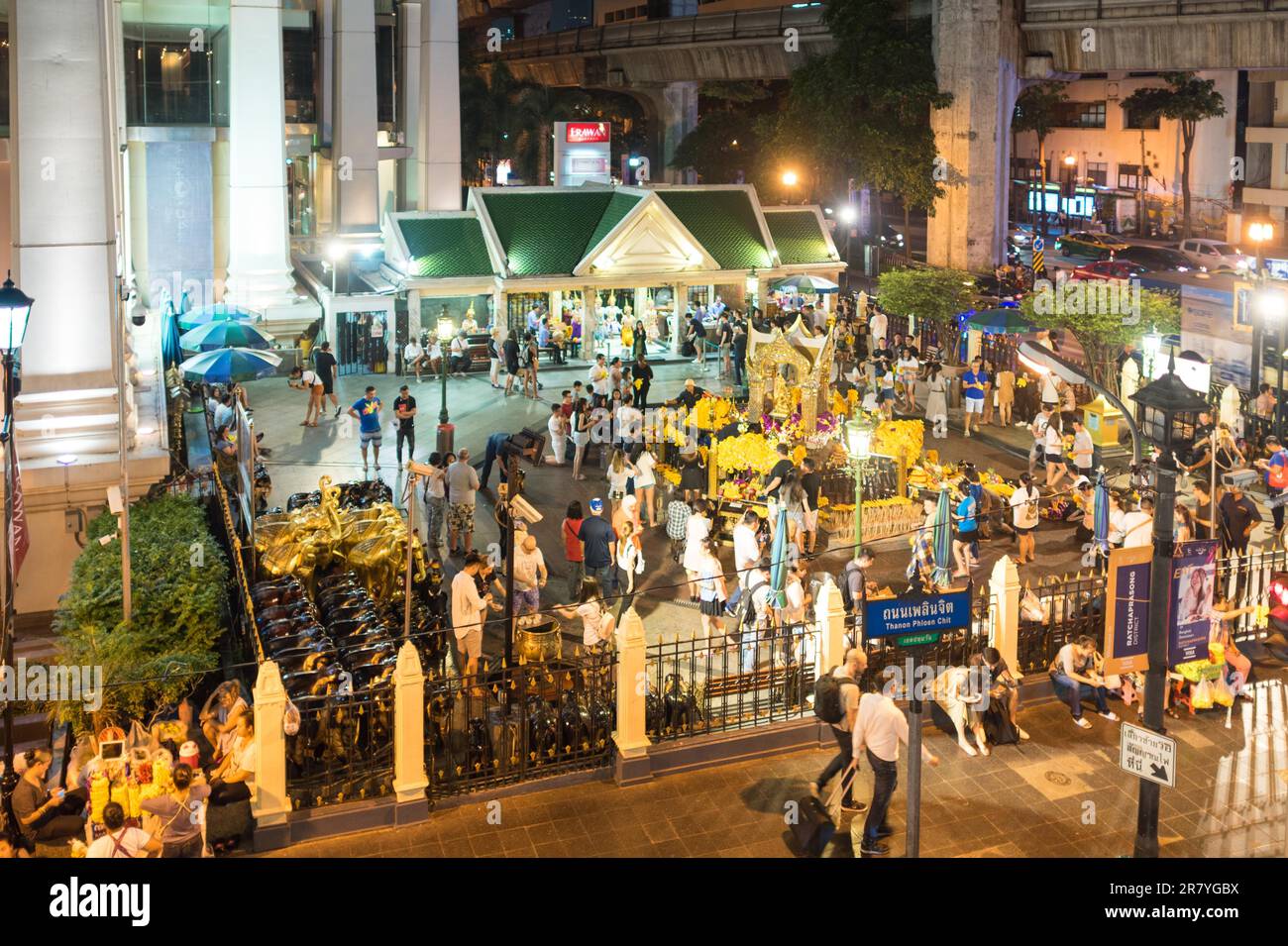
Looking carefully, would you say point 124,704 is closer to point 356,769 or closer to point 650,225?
point 356,769


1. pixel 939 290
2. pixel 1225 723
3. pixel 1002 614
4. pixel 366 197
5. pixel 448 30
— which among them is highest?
pixel 448 30

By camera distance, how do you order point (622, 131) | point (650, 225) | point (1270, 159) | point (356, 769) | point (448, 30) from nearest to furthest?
point (356, 769)
point (650, 225)
point (448, 30)
point (1270, 159)
point (622, 131)

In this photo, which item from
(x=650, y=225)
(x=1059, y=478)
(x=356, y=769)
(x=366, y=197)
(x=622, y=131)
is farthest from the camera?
(x=622, y=131)

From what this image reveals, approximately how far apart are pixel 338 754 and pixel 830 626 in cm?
487

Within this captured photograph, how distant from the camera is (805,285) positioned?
123ft

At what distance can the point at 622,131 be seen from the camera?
83188mm

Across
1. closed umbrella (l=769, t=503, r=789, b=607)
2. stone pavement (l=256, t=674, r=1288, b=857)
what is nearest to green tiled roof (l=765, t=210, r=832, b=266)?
closed umbrella (l=769, t=503, r=789, b=607)

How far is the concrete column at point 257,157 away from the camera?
33.6 metres

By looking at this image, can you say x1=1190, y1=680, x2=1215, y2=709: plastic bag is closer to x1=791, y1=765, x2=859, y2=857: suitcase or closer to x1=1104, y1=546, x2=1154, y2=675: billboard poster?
x1=1104, y1=546, x2=1154, y2=675: billboard poster

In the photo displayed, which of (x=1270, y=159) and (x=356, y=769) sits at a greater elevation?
(x=1270, y=159)

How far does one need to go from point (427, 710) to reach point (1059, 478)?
45.5 ft

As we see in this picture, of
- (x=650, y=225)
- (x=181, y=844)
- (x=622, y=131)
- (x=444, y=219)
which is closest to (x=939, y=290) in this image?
(x=650, y=225)

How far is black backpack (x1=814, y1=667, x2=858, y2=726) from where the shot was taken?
12414mm

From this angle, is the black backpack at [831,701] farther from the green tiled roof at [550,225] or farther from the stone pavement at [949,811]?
the green tiled roof at [550,225]
